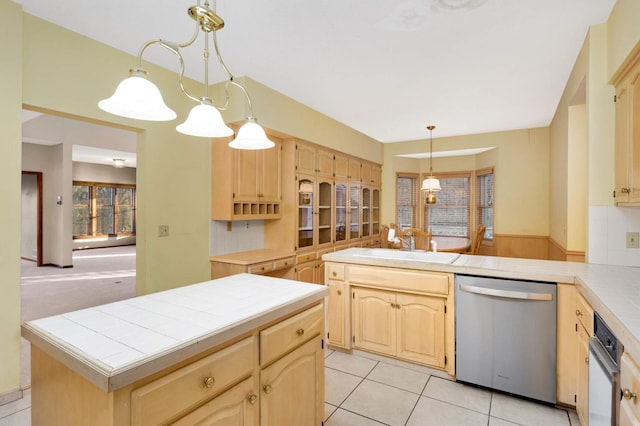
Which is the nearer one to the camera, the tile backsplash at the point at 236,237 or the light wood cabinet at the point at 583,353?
the light wood cabinet at the point at 583,353

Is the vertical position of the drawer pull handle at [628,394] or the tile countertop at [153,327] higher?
the tile countertop at [153,327]

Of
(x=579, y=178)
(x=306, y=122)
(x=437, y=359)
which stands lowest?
(x=437, y=359)

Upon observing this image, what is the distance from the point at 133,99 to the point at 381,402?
2235 millimetres

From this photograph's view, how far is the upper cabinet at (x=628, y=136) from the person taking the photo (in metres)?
1.83

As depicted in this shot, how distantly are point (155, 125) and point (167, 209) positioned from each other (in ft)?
2.59

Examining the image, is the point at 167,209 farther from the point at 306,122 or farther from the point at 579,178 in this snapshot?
the point at 579,178

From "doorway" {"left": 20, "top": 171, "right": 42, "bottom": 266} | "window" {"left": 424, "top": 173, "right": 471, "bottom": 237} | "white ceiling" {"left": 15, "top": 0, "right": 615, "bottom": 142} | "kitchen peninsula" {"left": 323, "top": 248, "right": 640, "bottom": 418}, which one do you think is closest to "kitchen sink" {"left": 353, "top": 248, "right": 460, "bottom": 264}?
"kitchen peninsula" {"left": 323, "top": 248, "right": 640, "bottom": 418}

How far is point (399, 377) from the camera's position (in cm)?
246

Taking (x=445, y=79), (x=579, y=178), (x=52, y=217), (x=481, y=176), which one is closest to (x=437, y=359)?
(x=579, y=178)

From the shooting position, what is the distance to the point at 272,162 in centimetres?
385

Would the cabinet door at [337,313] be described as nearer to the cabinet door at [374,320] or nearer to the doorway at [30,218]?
the cabinet door at [374,320]

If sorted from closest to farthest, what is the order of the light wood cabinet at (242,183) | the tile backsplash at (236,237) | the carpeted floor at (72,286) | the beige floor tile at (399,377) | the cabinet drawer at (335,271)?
the beige floor tile at (399,377), the cabinet drawer at (335,271), the light wood cabinet at (242,183), the tile backsplash at (236,237), the carpeted floor at (72,286)

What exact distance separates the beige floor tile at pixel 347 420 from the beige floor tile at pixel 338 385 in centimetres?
11

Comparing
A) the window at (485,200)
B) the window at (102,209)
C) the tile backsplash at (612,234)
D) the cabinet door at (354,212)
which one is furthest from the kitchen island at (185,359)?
the window at (102,209)
